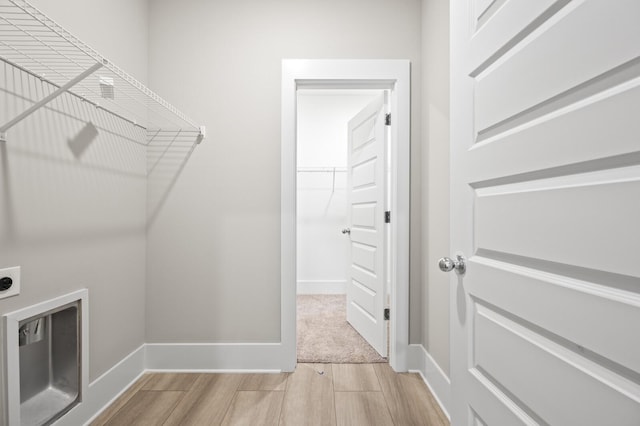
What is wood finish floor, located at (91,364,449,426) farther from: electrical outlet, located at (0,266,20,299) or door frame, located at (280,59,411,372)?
electrical outlet, located at (0,266,20,299)

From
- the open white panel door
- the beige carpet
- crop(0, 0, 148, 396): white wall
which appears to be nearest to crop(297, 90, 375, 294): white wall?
the beige carpet

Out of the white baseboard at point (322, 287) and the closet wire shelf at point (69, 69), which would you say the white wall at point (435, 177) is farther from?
the white baseboard at point (322, 287)

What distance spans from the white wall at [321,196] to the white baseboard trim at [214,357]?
1962 mm

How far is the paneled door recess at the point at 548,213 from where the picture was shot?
53 centimetres

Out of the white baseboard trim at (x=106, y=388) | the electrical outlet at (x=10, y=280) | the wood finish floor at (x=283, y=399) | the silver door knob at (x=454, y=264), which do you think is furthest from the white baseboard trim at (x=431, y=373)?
the electrical outlet at (x=10, y=280)

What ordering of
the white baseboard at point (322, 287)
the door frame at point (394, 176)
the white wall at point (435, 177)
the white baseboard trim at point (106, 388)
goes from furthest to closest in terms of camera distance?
the white baseboard at point (322, 287), the door frame at point (394, 176), the white wall at point (435, 177), the white baseboard trim at point (106, 388)

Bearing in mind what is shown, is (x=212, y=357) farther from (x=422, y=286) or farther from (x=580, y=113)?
(x=580, y=113)

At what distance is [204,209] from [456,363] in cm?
171

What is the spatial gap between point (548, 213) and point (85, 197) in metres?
1.86

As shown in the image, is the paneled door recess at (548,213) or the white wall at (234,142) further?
the white wall at (234,142)

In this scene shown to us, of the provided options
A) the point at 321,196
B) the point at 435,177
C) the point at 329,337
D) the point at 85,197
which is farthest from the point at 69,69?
the point at 321,196

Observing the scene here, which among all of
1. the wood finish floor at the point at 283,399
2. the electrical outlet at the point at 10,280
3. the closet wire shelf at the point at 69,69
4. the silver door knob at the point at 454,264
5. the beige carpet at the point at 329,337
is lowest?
the wood finish floor at the point at 283,399

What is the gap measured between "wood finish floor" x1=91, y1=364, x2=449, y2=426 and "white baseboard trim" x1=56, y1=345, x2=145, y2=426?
0.15 feet

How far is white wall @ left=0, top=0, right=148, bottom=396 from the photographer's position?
48.8 inches
